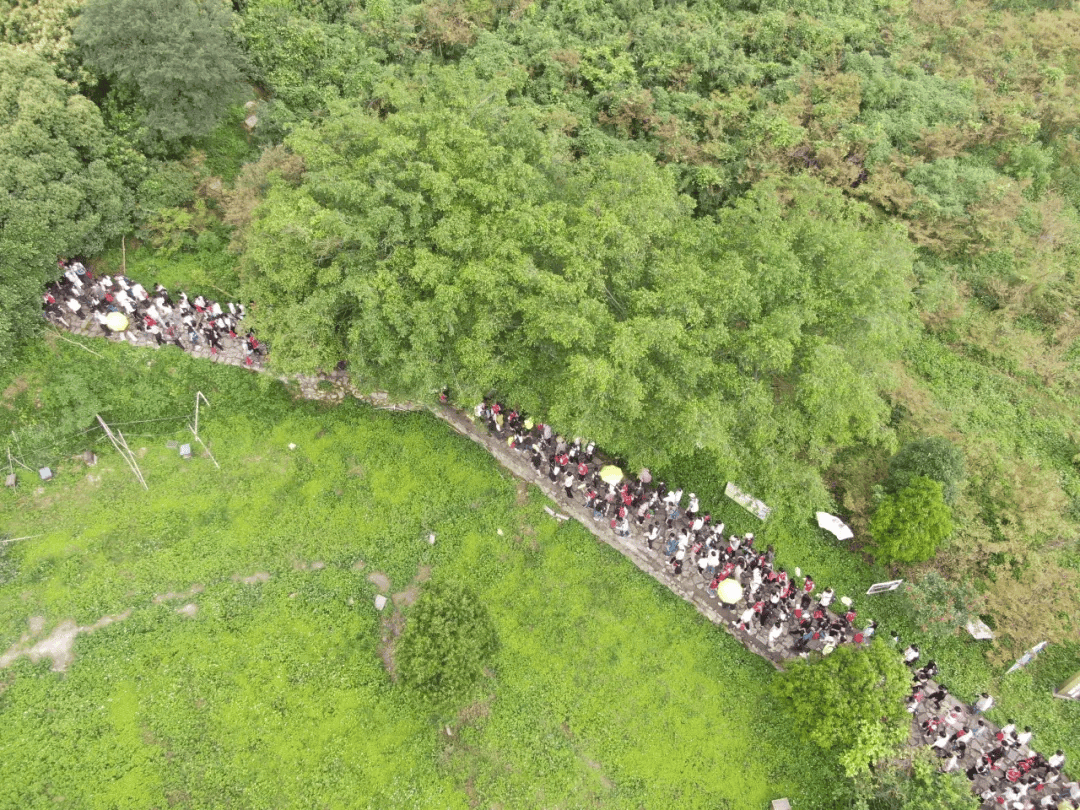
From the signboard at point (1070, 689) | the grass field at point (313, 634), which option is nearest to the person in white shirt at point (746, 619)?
the grass field at point (313, 634)

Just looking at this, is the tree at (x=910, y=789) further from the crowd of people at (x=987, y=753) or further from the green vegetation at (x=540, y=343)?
the crowd of people at (x=987, y=753)

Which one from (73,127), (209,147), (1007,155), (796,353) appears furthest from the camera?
(1007,155)

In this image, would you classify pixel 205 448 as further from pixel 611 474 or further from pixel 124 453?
pixel 611 474

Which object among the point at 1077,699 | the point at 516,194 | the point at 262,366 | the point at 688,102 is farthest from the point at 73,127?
the point at 1077,699

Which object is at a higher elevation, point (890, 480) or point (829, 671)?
point (890, 480)

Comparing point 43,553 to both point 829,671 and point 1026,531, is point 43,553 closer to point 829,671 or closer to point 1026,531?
point 829,671

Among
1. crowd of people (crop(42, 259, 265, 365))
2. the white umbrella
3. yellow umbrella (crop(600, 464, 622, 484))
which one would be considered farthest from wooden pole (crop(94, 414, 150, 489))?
the white umbrella
